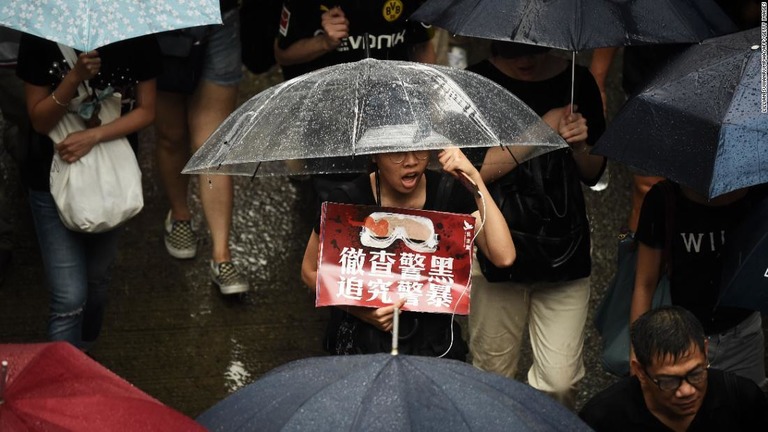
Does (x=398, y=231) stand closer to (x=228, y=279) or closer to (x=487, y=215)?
(x=487, y=215)

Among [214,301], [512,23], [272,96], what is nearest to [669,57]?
[512,23]

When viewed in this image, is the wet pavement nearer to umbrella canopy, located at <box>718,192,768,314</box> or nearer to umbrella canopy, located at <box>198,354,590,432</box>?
umbrella canopy, located at <box>718,192,768,314</box>

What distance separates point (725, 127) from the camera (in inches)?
189

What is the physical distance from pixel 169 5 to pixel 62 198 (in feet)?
3.47

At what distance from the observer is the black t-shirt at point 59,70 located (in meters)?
5.62

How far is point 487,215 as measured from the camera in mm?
4746

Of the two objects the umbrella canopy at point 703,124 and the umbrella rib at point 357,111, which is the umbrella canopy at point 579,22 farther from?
the umbrella rib at point 357,111

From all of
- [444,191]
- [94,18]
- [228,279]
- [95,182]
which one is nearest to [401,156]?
[444,191]

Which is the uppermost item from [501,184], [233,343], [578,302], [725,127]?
[725,127]

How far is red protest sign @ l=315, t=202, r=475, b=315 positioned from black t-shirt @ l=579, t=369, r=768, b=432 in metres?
0.55

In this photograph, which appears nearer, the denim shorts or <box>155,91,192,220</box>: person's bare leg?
the denim shorts

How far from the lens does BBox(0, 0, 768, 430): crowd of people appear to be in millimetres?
4598

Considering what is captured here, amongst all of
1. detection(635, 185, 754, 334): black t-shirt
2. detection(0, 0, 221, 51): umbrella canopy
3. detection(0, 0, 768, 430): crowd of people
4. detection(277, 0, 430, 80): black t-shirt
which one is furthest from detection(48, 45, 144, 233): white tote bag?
detection(635, 185, 754, 334): black t-shirt

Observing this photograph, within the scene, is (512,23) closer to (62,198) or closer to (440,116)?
(440,116)
